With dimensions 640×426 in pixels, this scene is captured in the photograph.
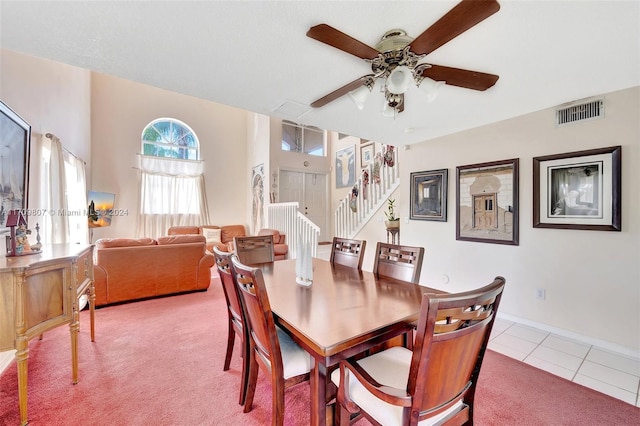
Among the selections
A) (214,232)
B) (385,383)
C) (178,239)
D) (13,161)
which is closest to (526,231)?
(385,383)

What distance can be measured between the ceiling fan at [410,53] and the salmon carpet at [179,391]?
2.09 metres

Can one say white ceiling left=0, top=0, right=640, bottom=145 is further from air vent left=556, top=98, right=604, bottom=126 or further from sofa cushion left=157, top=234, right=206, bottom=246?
sofa cushion left=157, top=234, right=206, bottom=246

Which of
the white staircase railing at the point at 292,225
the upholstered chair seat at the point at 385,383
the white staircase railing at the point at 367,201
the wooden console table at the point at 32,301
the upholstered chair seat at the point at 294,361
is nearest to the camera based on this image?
the upholstered chair seat at the point at 385,383

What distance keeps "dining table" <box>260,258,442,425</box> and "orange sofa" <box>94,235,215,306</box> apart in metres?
2.42

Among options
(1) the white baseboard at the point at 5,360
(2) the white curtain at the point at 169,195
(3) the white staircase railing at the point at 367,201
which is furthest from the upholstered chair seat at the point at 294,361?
(2) the white curtain at the point at 169,195

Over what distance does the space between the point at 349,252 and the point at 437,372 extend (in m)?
1.57

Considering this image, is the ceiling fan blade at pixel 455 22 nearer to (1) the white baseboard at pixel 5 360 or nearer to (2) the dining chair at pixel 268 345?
(2) the dining chair at pixel 268 345

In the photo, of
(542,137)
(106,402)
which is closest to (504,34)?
(542,137)

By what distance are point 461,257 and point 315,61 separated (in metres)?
2.97

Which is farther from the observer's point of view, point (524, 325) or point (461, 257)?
point (461, 257)

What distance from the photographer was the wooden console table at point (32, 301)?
142cm

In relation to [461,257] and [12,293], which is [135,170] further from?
[461,257]

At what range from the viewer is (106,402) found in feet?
5.48

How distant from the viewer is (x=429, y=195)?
3.72m
